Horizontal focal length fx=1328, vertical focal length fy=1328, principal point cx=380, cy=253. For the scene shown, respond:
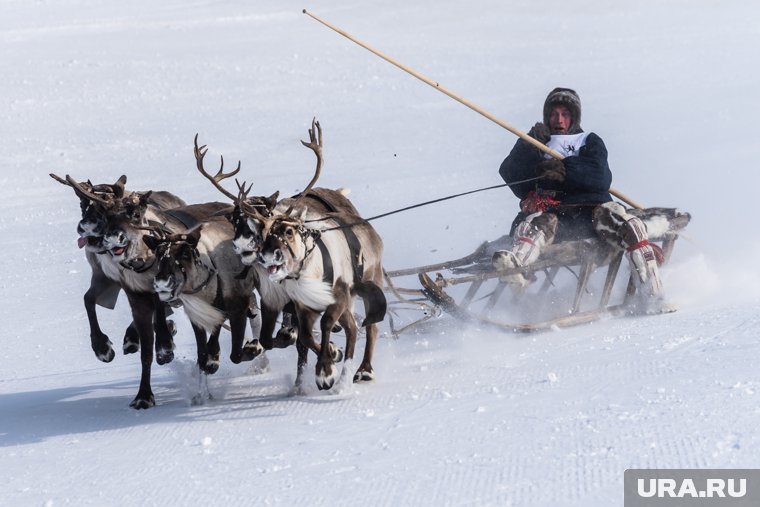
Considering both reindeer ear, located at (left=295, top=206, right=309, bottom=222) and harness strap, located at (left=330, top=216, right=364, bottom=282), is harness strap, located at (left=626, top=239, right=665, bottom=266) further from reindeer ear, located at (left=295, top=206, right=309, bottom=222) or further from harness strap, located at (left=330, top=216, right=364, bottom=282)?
reindeer ear, located at (left=295, top=206, right=309, bottom=222)

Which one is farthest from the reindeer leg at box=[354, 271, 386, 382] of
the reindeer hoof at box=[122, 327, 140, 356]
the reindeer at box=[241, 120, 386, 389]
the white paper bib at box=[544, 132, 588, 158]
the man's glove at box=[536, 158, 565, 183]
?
the white paper bib at box=[544, 132, 588, 158]

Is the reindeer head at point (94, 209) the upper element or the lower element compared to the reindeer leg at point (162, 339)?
upper

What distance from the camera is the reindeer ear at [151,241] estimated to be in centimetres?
700

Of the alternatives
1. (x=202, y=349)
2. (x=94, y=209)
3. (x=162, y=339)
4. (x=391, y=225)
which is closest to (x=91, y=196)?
(x=94, y=209)

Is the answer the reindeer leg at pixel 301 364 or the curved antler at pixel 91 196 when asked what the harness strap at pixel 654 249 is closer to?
the reindeer leg at pixel 301 364

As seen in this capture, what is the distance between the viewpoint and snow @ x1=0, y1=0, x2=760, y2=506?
574cm

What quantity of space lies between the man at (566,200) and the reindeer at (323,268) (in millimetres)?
1241

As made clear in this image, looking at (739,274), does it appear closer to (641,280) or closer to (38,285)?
(641,280)

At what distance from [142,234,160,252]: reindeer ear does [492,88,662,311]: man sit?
231 cm

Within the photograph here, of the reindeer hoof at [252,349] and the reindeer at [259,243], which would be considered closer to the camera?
the reindeer at [259,243]

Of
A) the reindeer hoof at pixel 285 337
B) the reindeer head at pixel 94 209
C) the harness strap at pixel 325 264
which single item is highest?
the reindeer head at pixel 94 209

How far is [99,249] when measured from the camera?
6.97m

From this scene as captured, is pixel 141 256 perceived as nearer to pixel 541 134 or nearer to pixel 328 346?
pixel 328 346

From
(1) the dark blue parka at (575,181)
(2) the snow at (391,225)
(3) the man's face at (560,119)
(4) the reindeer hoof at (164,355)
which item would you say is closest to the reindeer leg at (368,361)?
(2) the snow at (391,225)
